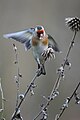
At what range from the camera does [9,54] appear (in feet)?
6.00

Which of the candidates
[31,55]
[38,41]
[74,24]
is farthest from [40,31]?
[31,55]

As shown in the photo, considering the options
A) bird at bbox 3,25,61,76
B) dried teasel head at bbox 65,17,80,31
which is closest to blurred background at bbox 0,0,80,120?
bird at bbox 3,25,61,76

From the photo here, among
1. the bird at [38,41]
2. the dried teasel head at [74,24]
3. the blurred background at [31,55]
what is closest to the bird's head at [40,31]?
the bird at [38,41]

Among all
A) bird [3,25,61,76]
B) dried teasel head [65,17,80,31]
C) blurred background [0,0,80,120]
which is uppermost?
dried teasel head [65,17,80,31]

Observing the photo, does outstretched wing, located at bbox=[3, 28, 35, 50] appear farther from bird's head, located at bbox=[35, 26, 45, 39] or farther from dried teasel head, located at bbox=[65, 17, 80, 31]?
dried teasel head, located at bbox=[65, 17, 80, 31]

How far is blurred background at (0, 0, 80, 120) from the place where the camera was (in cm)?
175

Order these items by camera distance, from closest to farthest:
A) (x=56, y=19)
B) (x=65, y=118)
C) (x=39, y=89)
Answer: (x=65, y=118) → (x=39, y=89) → (x=56, y=19)

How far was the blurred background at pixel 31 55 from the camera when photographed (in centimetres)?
175

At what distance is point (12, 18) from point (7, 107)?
1.77 feet

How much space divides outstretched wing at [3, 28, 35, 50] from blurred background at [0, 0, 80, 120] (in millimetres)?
1019

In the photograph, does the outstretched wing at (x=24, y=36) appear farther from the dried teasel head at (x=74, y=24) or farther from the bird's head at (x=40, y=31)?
the dried teasel head at (x=74, y=24)

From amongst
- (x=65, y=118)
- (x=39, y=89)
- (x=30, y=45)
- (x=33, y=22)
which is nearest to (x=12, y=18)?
(x=33, y=22)

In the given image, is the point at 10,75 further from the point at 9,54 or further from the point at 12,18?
the point at 12,18

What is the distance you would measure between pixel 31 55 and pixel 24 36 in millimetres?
1180
